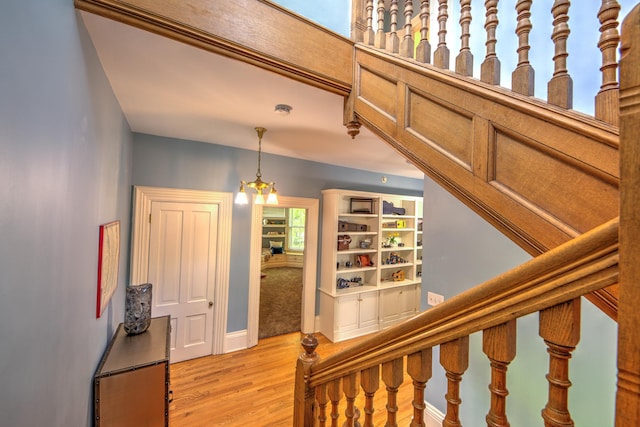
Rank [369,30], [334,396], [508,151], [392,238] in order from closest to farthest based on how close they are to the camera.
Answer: [508,151]
[334,396]
[369,30]
[392,238]

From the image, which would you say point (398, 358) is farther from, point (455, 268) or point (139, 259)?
point (139, 259)

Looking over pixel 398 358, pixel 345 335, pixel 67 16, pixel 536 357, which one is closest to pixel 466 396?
pixel 536 357

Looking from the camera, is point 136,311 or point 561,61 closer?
point 561,61

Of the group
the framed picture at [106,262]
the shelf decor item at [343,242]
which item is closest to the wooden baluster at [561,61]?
the framed picture at [106,262]

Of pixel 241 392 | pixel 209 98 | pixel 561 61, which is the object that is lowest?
pixel 241 392

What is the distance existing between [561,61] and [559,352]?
3.08ft

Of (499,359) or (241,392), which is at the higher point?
(499,359)

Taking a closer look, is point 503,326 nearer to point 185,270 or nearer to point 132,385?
point 132,385

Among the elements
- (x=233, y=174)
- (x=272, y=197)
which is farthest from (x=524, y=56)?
(x=233, y=174)

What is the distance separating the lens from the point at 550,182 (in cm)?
92

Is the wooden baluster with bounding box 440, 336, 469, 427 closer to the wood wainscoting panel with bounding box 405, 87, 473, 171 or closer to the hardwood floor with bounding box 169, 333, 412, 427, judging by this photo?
the wood wainscoting panel with bounding box 405, 87, 473, 171

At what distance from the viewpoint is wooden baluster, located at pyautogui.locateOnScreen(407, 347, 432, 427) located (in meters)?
0.79

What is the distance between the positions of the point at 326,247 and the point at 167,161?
7.53 ft

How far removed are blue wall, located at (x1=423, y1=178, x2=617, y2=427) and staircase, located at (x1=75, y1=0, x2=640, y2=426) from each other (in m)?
0.97
